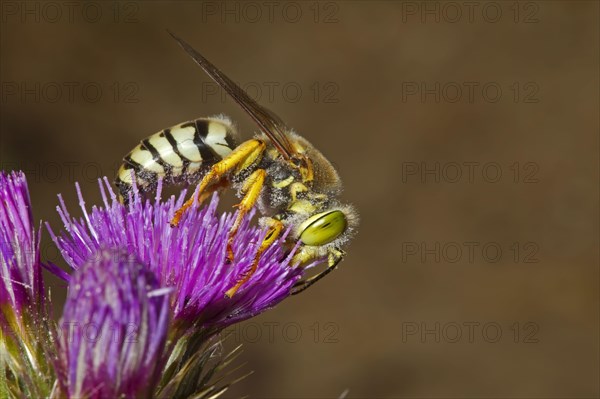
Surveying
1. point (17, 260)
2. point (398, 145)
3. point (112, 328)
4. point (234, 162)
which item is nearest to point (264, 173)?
point (234, 162)

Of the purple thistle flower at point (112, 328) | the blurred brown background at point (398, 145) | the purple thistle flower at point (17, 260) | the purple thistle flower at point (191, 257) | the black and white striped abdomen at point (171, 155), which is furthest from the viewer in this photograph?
the blurred brown background at point (398, 145)

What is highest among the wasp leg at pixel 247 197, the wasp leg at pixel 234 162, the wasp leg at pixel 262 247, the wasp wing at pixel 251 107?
the wasp wing at pixel 251 107

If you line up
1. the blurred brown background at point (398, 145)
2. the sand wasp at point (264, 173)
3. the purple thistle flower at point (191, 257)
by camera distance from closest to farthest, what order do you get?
the purple thistle flower at point (191, 257)
the sand wasp at point (264, 173)
the blurred brown background at point (398, 145)

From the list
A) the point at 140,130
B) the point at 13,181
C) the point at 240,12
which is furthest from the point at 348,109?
the point at 13,181

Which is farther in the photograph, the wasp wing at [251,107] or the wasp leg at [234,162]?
the wasp leg at [234,162]

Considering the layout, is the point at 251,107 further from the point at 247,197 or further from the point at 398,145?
the point at 398,145

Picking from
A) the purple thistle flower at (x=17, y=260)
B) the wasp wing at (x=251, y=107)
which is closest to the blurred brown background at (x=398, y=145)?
the wasp wing at (x=251, y=107)

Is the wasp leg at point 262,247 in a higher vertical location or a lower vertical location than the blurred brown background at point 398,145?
higher

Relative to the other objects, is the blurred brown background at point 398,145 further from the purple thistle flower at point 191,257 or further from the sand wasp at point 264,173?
the purple thistle flower at point 191,257
